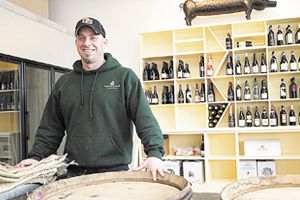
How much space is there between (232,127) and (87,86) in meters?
3.15

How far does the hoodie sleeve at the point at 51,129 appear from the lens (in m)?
1.64

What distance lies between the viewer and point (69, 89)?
5.48 feet

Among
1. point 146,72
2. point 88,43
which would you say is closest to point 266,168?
point 146,72

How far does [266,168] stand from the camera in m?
4.20

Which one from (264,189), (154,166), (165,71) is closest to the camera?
(264,189)

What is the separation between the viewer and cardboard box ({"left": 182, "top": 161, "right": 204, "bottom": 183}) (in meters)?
4.35

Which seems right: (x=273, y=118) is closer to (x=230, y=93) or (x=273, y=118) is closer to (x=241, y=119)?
(x=241, y=119)

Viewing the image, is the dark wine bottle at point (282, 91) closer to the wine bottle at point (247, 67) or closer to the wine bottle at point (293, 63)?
the wine bottle at point (293, 63)

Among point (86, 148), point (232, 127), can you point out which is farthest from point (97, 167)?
point (232, 127)

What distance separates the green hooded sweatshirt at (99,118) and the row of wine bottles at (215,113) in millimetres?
3074

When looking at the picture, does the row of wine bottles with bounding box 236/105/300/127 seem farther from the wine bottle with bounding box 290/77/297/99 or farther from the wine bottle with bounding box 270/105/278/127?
the wine bottle with bounding box 290/77/297/99

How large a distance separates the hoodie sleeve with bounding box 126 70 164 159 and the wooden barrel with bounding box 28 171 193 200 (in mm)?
166

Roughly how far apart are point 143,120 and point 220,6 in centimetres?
327

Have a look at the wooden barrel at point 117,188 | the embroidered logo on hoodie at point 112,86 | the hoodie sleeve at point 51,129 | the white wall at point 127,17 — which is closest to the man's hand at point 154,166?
the wooden barrel at point 117,188
